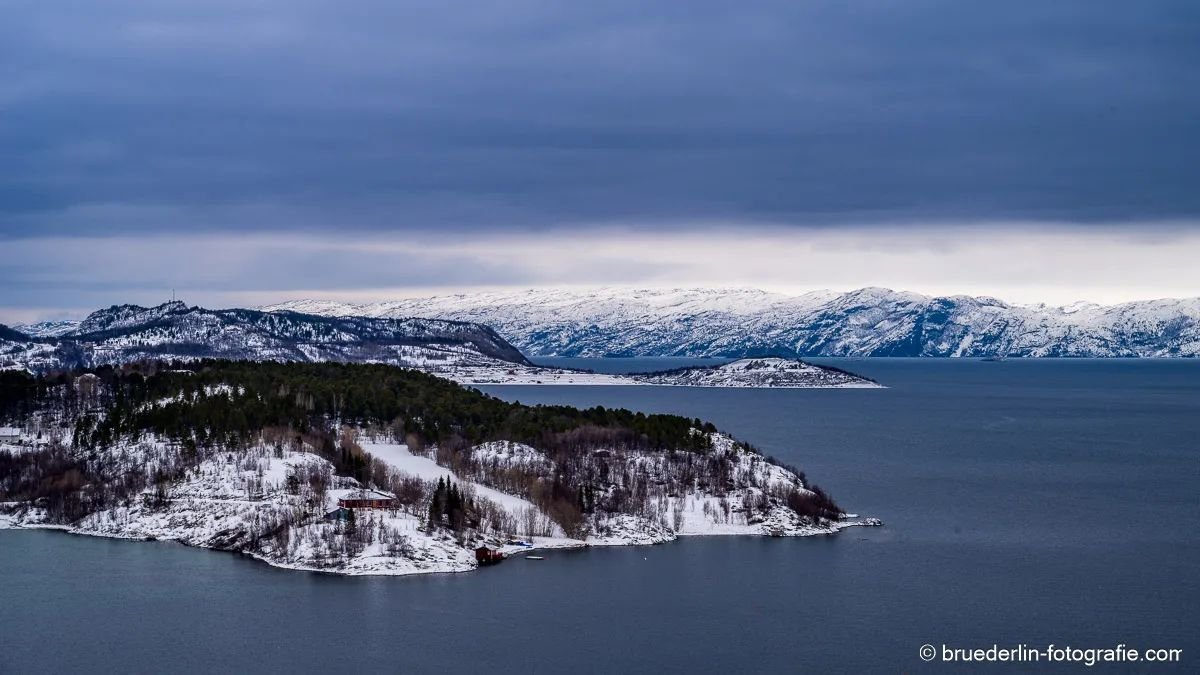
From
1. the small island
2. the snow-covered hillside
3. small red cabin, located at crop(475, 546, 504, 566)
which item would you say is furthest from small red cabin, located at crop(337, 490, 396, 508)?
small red cabin, located at crop(475, 546, 504, 566)

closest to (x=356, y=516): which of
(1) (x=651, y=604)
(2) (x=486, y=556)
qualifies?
(2) (x=486, y=556)

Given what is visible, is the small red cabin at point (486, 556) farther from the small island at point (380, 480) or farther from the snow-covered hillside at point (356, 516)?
the snow-covered hillside at point (356, 516)

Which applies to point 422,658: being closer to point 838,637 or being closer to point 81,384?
point 838,637

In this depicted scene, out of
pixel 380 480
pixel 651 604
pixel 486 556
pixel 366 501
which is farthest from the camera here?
pixel 380 480

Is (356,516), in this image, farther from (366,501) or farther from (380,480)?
(380,480)

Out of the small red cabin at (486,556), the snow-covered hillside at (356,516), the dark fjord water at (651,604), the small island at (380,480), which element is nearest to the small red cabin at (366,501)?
the small island at (380,480)
